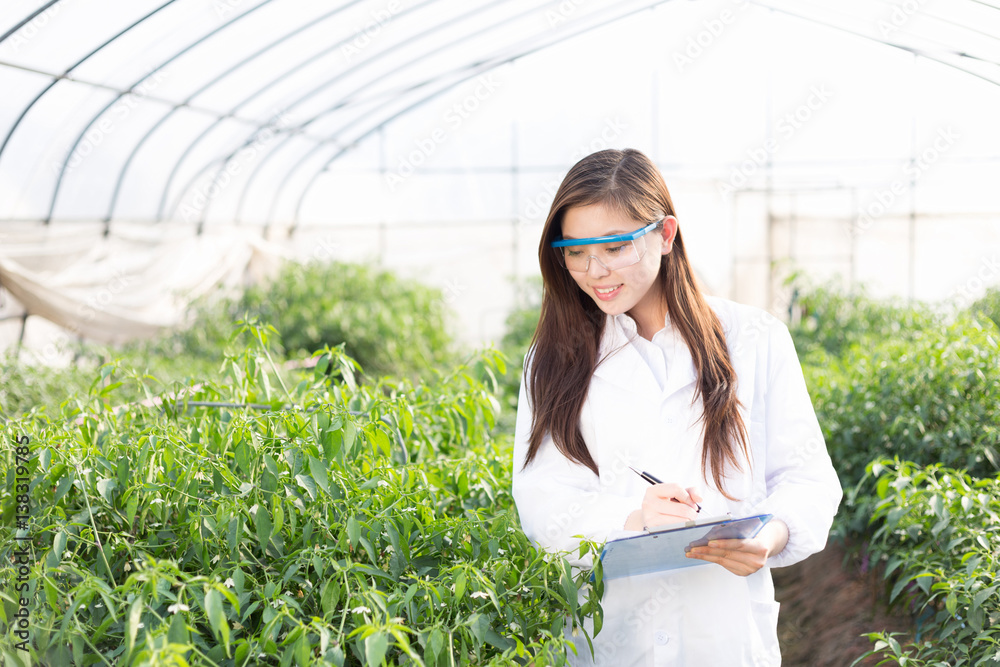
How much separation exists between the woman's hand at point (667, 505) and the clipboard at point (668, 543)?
35 millimetres

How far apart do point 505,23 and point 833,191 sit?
15.8ft

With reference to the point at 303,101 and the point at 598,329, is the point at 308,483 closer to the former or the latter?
the point at 598,329

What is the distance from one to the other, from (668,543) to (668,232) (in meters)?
0.59

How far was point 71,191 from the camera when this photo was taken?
18.7ft

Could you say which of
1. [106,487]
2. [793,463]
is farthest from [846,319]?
[106,487]

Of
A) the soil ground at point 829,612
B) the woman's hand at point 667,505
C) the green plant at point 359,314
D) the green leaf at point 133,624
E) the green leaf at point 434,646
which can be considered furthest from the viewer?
the green plant at point 359,314

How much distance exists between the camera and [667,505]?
119 centimetres

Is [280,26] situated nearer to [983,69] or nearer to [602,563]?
[602,563]

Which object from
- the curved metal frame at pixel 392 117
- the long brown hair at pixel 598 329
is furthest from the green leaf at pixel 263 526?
the curved metal frame at pixel 392 117

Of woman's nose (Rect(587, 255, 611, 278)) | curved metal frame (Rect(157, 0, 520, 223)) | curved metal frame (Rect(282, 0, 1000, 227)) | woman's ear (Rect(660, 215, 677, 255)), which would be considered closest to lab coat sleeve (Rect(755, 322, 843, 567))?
woman's ear (Rect(660, 215, 677, 255))

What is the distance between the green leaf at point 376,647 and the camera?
90cm

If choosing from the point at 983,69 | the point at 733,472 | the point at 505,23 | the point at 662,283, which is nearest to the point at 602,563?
the point at 733,472

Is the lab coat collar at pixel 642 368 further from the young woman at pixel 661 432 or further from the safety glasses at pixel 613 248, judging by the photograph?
the safety glasses at pixel 613 248

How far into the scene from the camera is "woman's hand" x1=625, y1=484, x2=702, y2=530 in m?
1.17
